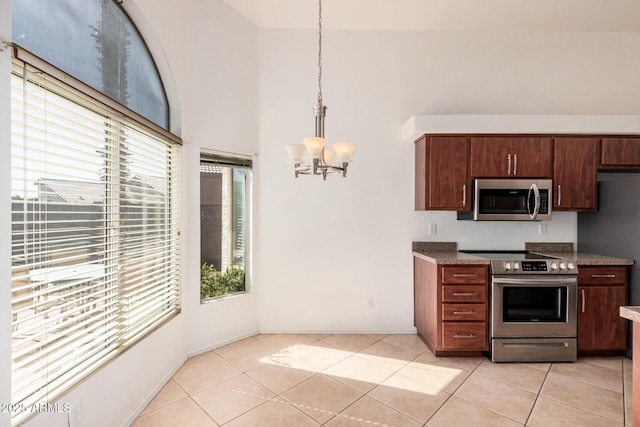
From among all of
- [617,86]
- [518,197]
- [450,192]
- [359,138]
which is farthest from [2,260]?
[617,86]

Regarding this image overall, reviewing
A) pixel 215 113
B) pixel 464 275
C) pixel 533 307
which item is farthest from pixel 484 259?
pixel 215 113

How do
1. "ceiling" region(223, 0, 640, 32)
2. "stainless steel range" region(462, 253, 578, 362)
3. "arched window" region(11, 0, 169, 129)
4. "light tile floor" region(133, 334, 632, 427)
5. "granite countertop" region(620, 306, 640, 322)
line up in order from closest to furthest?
"granite countertop" region(620, 306, 640, 322) → "arched window" region(11, 0, 169, 129) → "light tile floor" region(133, 334, 632, 427) → "stainless steel range" region(462, 253, 578, 362) → "ceiling" region(223, 0, 640, 32)

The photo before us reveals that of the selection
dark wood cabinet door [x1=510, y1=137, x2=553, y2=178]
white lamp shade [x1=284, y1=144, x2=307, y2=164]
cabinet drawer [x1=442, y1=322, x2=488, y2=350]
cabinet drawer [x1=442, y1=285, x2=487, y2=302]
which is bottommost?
cabinet drawer [x1=442, y1=322, x2=488, y2=350]

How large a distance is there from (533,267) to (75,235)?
11.6 ft

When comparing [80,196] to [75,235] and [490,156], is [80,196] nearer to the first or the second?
[75,235]

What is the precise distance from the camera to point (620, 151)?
10.5ft

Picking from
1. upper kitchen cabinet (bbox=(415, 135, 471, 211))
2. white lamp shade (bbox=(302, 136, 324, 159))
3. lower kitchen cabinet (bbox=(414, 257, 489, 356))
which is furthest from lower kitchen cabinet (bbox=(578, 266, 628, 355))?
white lamp shade (bbox=(302, 136, 324, 159))

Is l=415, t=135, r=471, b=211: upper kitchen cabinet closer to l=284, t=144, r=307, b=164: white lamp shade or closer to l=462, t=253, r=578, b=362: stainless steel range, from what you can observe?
l=462, t=253, r=578, b=362: stainless steel range

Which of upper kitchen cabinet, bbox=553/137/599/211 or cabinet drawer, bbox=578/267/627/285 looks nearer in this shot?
cabinet drawer, bbox=578/267/627/285

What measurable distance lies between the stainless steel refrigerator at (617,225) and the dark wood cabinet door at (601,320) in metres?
0.15

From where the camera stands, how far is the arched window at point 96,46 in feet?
5.05

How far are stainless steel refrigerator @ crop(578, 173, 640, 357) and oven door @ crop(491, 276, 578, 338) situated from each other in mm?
632

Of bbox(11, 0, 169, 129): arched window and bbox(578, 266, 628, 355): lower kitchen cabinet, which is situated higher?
bbox(11, 0, 169, 129): arched window

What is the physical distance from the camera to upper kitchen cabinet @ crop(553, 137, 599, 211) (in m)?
3.19
